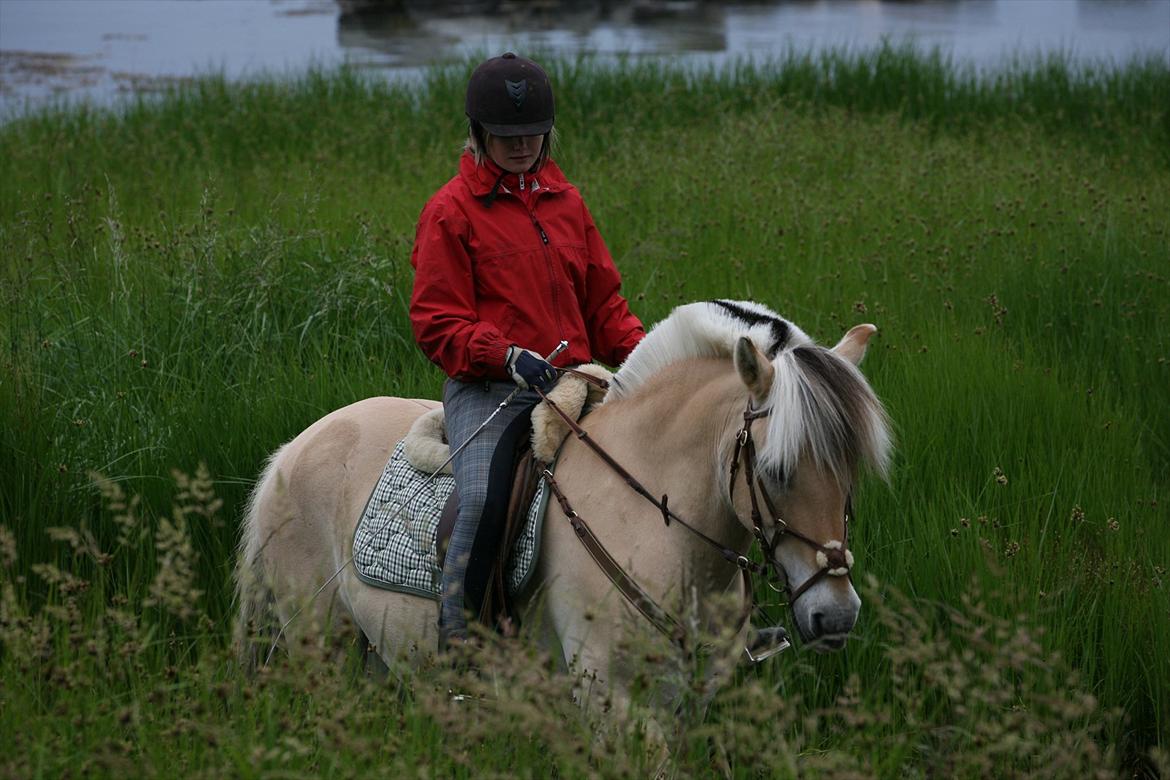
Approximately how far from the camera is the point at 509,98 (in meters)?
3.92

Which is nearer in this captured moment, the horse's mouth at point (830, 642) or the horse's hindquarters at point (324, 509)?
the horse's mouth at point (830, 642)

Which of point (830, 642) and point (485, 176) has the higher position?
point (485, 176)

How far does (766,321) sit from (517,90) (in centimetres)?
123

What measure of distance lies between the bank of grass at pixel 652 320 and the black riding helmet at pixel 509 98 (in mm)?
1648

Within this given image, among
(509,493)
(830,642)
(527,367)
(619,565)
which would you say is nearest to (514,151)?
(527,367)

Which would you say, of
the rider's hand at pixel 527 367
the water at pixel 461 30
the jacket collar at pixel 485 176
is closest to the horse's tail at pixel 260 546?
the rider's hand at pixel 527 367

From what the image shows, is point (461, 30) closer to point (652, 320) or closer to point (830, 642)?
point (652, 320)

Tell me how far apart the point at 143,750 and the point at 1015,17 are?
42.1m

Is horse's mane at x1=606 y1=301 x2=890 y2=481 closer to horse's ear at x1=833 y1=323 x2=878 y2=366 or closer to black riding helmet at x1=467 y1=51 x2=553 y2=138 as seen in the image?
horse's ear at x1=833 y1=323 x2=878 y2=366

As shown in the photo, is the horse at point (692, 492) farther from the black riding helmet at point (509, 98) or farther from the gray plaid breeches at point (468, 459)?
the black riding helmet at point (509, 98)

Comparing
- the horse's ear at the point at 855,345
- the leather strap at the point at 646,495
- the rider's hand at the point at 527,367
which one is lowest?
the leather strap at the point at 646,495

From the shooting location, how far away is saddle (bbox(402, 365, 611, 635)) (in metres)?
3.74

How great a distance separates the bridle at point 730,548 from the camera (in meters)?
3.06

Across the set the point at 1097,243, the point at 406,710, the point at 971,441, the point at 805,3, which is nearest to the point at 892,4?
the point at 805,3
